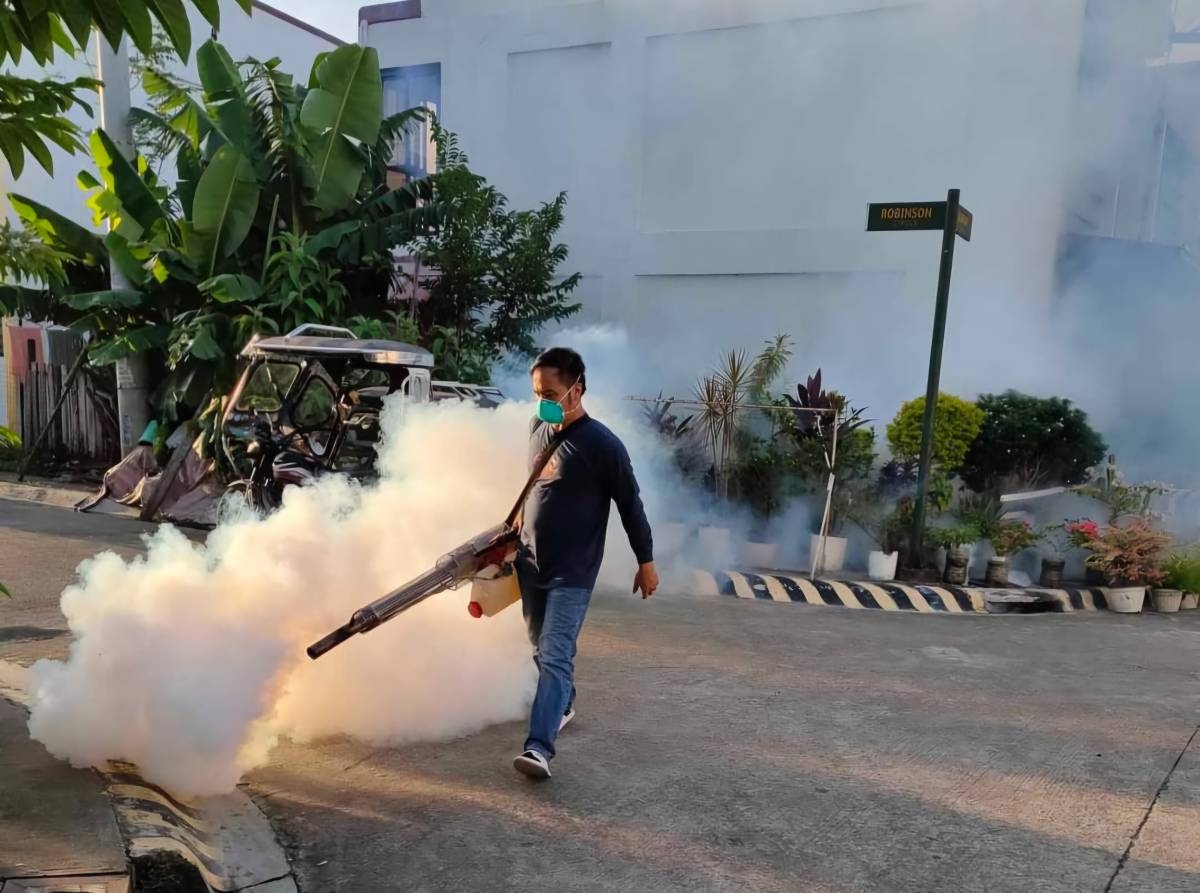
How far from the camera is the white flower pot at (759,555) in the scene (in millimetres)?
8062

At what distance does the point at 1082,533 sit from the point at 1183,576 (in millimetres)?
816

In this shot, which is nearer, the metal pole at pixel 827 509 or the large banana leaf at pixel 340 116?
the metal pole at pixel 827 509

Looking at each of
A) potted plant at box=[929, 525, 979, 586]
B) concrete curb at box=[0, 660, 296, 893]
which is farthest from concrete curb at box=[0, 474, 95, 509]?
potted plant at box=[929, 525, 979, 586]

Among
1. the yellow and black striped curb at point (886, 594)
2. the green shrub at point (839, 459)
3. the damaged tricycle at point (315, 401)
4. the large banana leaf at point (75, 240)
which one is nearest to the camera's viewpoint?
Result: the damaged tricycle at point (315, 401)

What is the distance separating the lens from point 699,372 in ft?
33.7

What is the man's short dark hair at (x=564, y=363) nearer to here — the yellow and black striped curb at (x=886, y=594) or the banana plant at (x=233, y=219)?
the yellow and black striped curb at (x=886, y=594)

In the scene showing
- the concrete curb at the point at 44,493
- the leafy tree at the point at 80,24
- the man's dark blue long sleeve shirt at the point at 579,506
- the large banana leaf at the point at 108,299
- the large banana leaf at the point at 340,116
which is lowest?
the concrete curb at the point at 44,493

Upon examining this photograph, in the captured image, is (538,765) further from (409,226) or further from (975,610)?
(409,226)

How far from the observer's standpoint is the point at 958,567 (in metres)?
7.44

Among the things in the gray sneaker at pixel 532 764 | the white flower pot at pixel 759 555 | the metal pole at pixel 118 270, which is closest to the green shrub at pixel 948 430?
the white flower pot at pixel 759 555

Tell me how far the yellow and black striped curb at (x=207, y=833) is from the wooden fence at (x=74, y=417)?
9967 millimetres

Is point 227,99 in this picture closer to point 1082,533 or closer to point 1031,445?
point 1031,445

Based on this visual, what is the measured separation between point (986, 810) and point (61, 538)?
26.0 ft

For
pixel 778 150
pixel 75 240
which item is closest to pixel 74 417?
pixel 75 240
